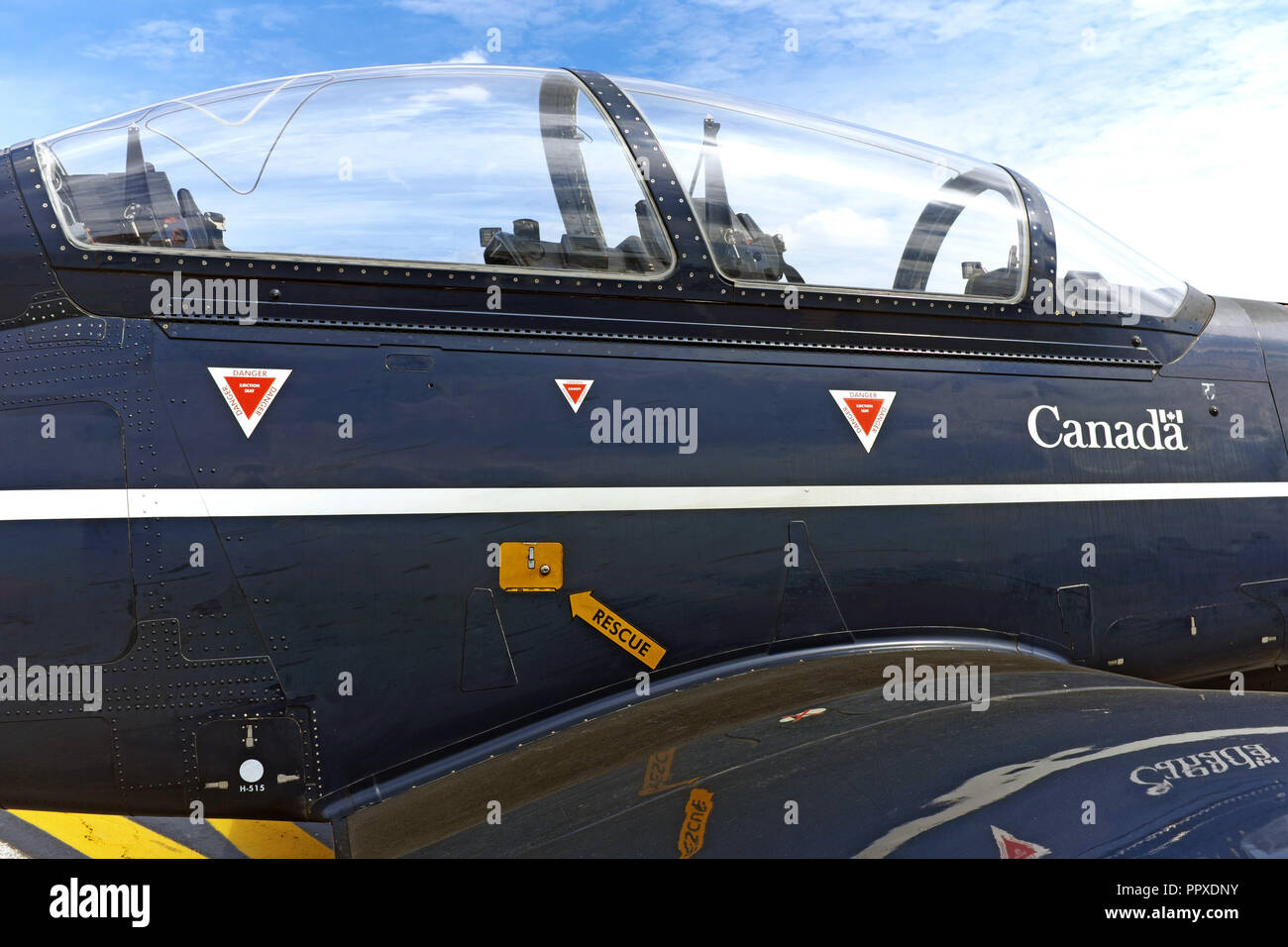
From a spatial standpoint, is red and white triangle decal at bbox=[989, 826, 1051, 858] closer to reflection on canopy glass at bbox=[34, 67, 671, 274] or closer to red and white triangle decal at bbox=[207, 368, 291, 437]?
reflection on canopy glass at bbox=[34, 67, 671, 274]

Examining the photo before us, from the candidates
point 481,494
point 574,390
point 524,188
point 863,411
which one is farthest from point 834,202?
point 481,494

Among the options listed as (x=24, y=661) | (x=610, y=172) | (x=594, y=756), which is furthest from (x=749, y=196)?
(x=24, y=661)

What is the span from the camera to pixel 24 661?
8.34ft

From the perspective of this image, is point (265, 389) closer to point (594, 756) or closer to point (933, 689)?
point (594, 756)

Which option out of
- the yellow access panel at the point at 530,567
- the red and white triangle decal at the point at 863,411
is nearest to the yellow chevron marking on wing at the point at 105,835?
the yellow access panel at the point at 530,567

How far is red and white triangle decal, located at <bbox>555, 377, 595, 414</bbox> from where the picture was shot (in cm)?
296

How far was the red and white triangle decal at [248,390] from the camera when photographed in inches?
106

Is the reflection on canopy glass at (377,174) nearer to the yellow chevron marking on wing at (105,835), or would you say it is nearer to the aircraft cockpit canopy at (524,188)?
the aircraft cockpit canopy at (524,188)

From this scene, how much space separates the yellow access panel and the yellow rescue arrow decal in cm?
10

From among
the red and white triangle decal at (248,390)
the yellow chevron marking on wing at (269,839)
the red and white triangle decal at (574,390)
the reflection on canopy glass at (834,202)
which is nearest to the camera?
the yellow chevron marking on wing at (269,839)

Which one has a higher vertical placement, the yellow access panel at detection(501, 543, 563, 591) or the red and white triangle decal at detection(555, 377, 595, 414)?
the red and white triangle decal at detection(555, 377, 595, 414)

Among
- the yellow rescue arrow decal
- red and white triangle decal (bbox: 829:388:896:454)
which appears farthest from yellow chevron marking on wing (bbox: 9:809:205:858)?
red and white triangle decal (bbox: 829:388:896:454)

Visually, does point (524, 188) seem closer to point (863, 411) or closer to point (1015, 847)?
point (863, 411)
